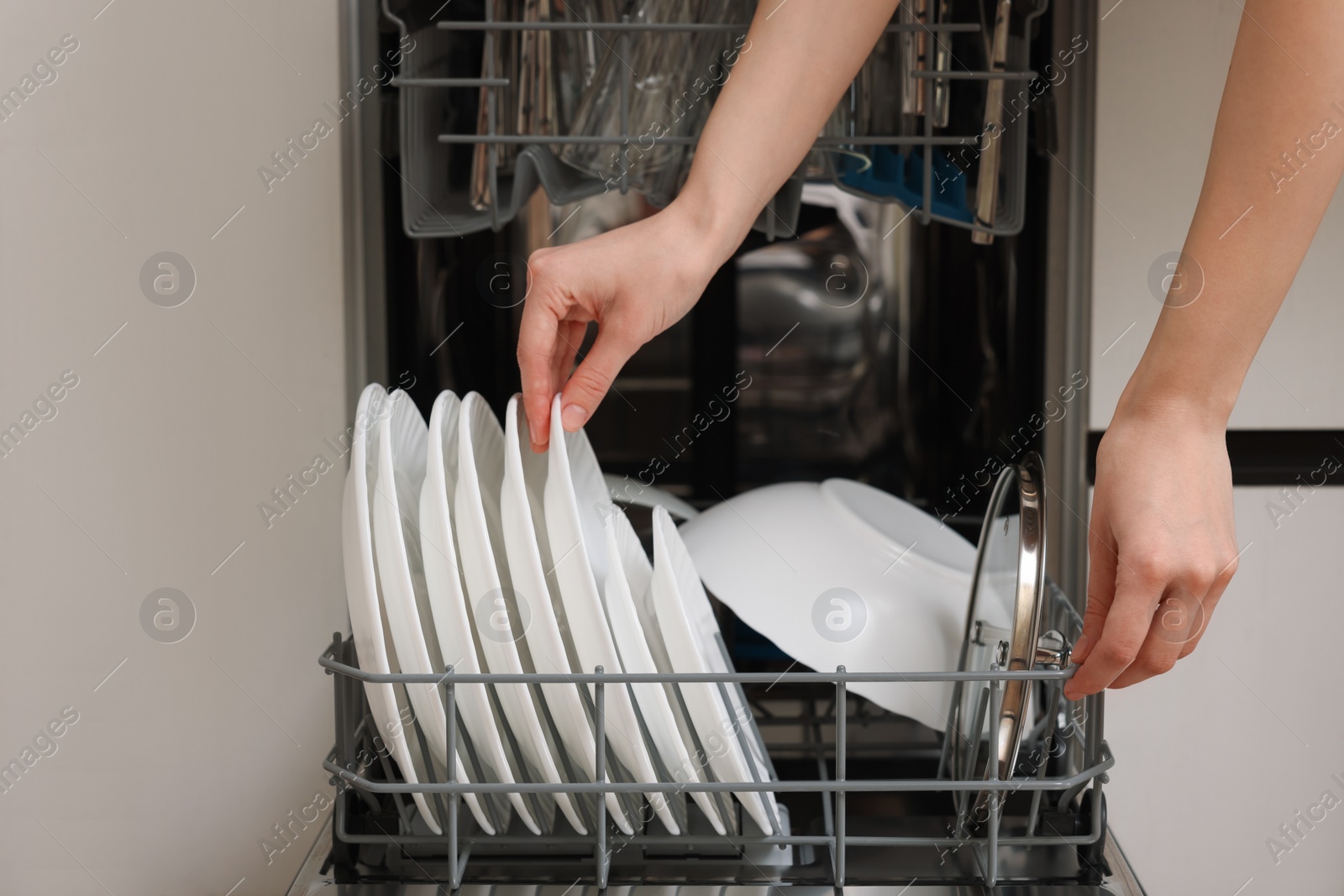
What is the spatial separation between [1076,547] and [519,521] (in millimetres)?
501

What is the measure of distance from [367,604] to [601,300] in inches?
8.9

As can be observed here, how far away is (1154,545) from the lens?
48cm

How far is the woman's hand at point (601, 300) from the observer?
0.58m

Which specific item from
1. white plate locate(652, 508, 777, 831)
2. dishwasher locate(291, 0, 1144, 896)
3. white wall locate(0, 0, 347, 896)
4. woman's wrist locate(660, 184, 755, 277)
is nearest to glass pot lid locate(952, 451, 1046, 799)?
dishwasher locate(291, 0, 1144, 896)

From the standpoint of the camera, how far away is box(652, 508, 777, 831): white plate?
1.69ft

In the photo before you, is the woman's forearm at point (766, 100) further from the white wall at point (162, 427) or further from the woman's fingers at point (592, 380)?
the white wall at point (162, 427)

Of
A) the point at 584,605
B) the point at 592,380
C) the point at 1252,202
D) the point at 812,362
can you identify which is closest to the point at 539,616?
the point at 584,605

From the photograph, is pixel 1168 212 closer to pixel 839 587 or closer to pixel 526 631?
pixel 839 587

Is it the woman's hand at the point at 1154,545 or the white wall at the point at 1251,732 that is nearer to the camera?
the woman's hand at the point at 1154,545

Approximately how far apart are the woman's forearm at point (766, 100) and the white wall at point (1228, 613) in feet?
0.96

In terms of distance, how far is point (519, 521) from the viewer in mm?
521

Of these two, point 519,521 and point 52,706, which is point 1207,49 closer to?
point 519,521

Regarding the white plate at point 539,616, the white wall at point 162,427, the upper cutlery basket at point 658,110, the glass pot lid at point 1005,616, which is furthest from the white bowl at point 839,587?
the white wall at point 162,427

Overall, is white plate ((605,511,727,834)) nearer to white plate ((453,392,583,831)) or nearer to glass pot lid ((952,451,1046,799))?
white plate ((453,392,583,831))
